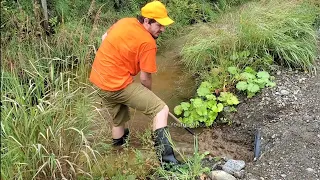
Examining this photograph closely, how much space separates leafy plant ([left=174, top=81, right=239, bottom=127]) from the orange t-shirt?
130cm

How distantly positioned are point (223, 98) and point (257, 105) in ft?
1.33

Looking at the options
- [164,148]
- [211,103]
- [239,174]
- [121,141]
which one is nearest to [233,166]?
[239,174]

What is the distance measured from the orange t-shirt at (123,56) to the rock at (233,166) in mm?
1103

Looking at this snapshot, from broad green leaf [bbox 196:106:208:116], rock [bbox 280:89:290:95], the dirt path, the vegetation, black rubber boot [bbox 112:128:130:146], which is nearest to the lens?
the vegetation

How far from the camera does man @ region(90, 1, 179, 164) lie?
4.05 meters

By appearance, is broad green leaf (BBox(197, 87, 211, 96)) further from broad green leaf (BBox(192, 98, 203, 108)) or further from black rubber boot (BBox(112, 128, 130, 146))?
black rubber boot (BBox(112, 128, 130, 146))

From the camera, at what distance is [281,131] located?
4746mm

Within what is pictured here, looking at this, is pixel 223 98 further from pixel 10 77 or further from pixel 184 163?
pixel 10 77

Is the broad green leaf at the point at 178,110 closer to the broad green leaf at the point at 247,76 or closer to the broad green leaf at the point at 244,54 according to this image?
the broad green leaf at the point at 247,76

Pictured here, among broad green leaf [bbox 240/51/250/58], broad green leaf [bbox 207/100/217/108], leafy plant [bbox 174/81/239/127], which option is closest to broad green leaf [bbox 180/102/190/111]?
A: leafy plant [bbox 174/81/239/127]

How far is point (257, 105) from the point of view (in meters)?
5.32

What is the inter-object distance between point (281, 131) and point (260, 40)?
1542 millimetres

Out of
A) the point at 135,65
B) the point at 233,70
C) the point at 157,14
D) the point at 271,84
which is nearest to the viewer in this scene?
the point at 157,14

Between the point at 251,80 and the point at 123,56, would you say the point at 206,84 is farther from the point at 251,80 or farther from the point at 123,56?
the point at 123,56
